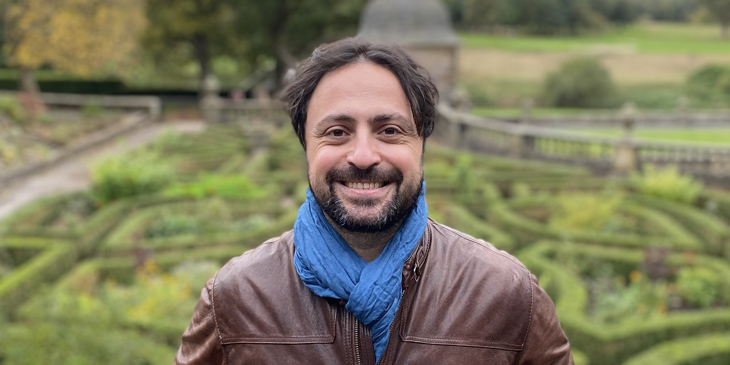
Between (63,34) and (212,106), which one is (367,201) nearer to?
(63,34)

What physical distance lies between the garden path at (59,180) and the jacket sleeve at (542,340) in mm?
12919

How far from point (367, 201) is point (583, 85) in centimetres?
3042

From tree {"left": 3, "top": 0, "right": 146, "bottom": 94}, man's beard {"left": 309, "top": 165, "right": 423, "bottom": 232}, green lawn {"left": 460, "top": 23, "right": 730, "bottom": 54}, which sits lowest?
green lawn {"left": 460, "top": 23, "right": 730, "bottom": 54}

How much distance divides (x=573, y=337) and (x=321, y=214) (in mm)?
5831

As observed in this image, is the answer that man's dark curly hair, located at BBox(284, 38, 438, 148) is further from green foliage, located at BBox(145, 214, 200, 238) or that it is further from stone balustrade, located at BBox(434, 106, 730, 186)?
stone balustrade, located at BBox(434, 106, 730, 186)

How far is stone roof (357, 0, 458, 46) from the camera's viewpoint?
78.8 feet

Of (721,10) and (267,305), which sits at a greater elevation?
(721,10)

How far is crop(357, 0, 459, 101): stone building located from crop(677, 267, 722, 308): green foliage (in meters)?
16.3

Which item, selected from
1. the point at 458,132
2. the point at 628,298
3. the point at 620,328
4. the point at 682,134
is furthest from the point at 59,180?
the point at 682,134

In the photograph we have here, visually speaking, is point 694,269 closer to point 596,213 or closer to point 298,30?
point 596,213

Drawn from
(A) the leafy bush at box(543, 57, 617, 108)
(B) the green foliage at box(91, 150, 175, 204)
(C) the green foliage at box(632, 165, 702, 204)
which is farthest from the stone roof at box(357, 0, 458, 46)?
(C) the green foliage at box(632, 165, 702, 204)

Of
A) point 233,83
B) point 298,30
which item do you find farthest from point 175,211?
point 233,83

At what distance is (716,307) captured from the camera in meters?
8.09

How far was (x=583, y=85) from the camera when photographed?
30172mm
